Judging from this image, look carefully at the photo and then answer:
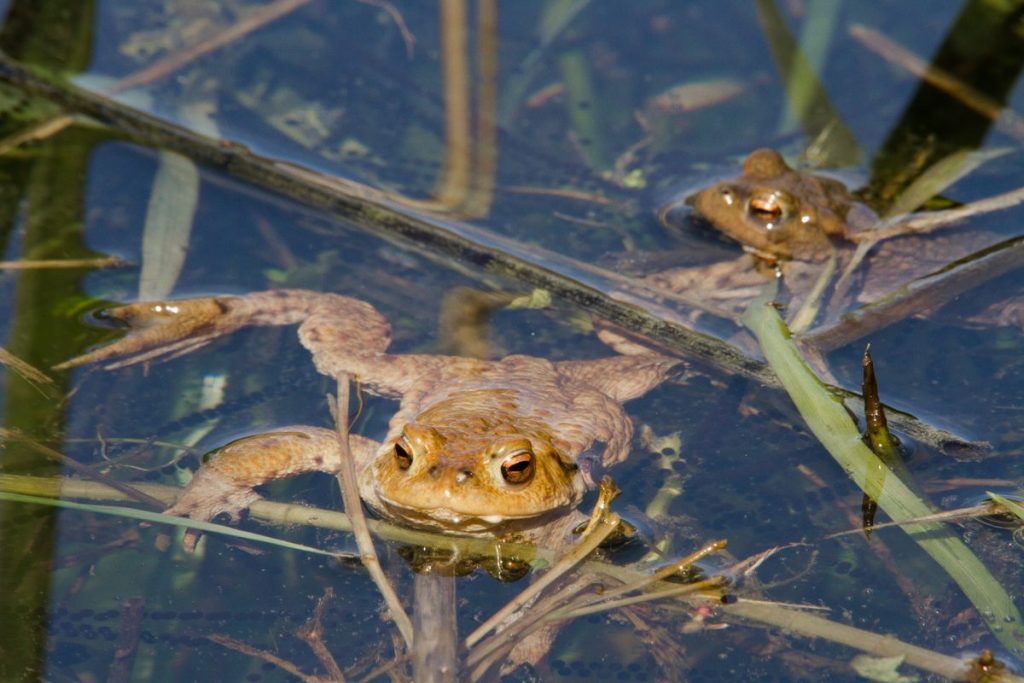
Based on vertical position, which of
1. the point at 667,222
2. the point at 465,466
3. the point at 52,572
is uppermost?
the point at 667,222

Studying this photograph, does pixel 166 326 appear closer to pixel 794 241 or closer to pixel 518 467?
pixel 518 467

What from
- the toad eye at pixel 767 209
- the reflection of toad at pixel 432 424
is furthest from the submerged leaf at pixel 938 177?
the reflection of toad at pixel 432 424

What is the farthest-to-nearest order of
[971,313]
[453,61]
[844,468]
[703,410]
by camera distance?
1. [453,61]
2. [971,313]
3. [703,410]
4. [844,468]

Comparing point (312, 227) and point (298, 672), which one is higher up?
point (312, 227)

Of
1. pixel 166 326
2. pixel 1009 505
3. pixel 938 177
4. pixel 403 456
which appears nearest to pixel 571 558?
pixel 403 456

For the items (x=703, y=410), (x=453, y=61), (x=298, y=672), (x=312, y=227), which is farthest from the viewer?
(x=453, y=61)

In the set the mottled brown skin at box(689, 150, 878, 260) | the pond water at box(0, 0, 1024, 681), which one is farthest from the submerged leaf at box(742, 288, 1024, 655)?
the mottled brown skin at box(689, 150, 878, 260)

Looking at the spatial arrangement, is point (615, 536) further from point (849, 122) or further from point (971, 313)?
point (849, 122)

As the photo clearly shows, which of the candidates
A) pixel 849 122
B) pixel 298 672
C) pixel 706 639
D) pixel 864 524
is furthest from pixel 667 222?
pixel 298 672
